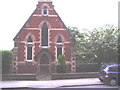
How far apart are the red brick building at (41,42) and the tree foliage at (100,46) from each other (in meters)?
4.90

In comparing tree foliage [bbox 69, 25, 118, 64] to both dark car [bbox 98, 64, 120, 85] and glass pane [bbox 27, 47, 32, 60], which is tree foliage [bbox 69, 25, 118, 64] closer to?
dark car [bbox 98, 64, 120, 85]

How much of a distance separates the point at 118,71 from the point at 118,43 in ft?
23.0

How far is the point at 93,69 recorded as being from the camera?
24.0 meters

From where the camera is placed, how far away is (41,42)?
26312 millimetres

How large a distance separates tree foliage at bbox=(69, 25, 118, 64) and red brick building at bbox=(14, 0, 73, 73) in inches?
193

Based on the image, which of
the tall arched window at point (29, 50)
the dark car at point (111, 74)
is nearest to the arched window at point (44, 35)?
the tall arched window at point (29, 50)

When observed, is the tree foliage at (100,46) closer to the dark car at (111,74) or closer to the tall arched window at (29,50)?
the dark car at (111,74)

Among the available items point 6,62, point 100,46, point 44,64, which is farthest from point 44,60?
point 100,46

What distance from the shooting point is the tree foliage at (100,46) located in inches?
808

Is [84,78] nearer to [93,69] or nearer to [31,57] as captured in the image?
[93,69]

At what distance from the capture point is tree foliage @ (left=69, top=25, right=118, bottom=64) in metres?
20.5

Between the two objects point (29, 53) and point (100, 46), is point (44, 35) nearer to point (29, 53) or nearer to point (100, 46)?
point (29, 53)

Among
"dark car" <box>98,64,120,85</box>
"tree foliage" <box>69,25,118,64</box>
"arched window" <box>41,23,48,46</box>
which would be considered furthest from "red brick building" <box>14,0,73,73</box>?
"dark car" <box>98,64,120,85</box>

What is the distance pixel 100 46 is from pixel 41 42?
9.32 meters
